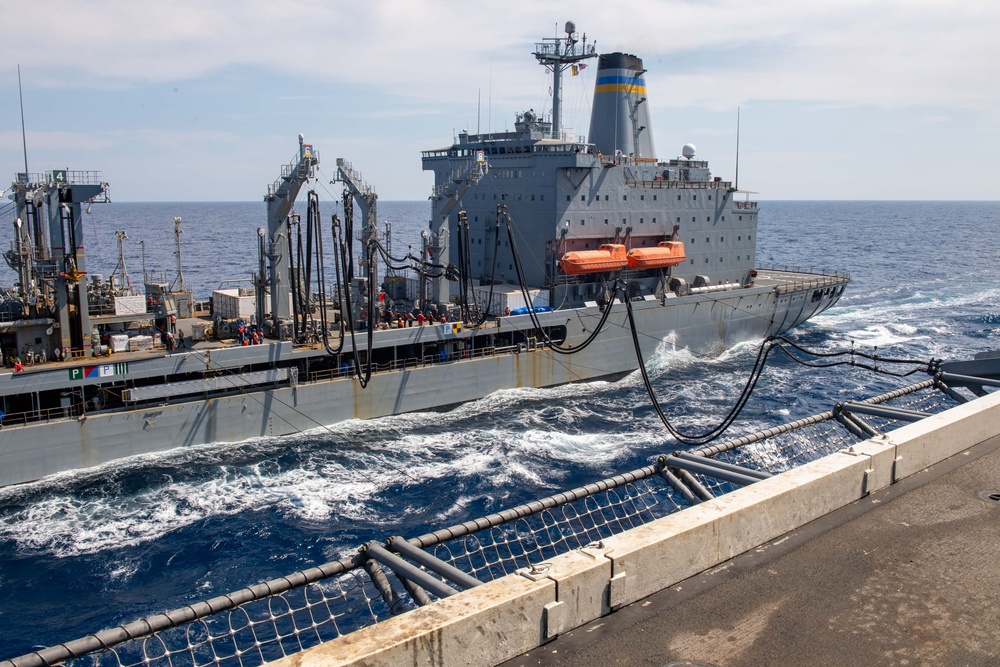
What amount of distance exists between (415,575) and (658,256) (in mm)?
30714

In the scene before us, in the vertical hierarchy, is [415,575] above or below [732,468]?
below

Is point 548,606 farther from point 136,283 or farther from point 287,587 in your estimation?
point 136,283

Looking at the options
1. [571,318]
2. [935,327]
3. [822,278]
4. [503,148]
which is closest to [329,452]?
[571,318]

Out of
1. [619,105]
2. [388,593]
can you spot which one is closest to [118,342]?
[388,593]

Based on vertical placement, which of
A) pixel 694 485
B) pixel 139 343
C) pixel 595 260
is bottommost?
pixel 139 343

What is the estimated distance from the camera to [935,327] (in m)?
44.8

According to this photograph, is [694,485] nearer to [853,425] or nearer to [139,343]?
[853,425]

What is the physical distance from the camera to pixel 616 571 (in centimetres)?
644

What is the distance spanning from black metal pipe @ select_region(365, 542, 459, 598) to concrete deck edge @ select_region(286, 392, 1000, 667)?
0.71 ft

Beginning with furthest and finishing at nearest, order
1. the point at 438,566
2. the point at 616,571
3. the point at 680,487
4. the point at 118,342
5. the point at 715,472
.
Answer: the point at 118,342, the point at 680,487, the point at 715,472, the point at 616,571, the point at 438,566

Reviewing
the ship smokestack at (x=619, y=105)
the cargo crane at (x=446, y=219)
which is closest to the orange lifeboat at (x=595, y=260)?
the cargo crane at (x=446, y=219)

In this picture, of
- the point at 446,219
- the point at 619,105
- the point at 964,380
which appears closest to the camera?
the point at 964,380

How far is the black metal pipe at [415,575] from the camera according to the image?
598 cm

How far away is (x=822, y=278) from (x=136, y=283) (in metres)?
53.9
